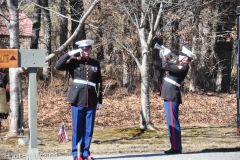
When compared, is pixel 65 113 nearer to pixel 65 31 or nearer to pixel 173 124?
pixel 65 31

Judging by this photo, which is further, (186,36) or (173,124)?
(186,36)

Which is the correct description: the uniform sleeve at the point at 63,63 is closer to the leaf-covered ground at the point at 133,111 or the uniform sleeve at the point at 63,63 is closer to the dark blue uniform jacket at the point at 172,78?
the dark blue uniform jacket at the point at 172,78

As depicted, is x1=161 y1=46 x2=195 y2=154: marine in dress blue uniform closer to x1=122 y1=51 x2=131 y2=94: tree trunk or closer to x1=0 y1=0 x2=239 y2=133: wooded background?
x1=0 y1=0 x2=239 y2=133: wooded background

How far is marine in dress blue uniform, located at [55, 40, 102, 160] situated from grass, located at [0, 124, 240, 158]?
124cm

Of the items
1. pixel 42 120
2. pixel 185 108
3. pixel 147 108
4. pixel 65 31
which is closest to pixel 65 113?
pixel 42 120

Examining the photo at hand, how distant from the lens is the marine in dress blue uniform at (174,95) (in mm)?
8938

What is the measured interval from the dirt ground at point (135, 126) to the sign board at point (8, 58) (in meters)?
2.74

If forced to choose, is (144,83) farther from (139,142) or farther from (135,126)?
(139,142)

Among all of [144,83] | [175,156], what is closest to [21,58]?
[175,156]

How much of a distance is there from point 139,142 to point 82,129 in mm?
3229

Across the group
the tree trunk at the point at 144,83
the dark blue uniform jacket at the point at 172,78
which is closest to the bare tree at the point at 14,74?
the tree trunk at the point at 144,83

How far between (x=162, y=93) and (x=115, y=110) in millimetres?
10485

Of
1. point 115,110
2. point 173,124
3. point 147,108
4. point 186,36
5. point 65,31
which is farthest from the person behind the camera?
point 65,31

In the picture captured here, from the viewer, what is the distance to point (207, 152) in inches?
366
